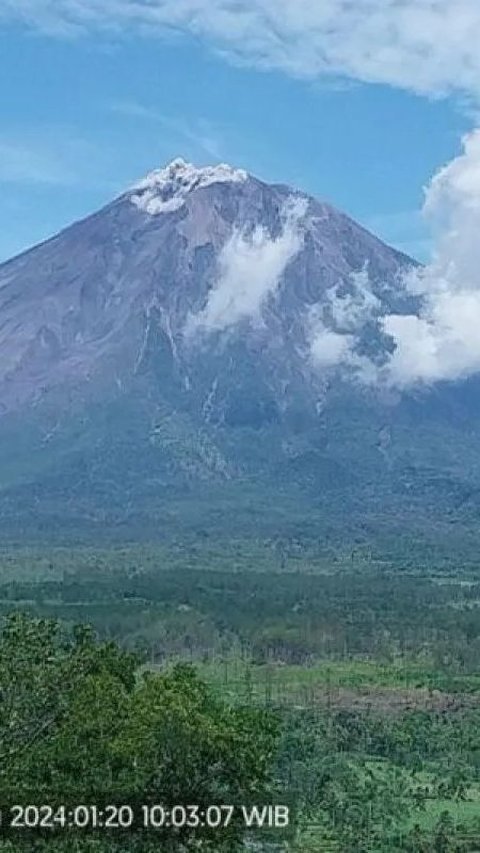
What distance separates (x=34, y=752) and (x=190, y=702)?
180cm

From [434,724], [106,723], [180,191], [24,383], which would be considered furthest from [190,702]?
[180,191]

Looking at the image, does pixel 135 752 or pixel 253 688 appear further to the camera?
pixel 253 688

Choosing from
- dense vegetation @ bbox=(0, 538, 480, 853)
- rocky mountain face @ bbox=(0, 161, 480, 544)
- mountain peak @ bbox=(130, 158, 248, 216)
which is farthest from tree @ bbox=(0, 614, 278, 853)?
mountain peak @ bbox=(130, 158, 248, 216)

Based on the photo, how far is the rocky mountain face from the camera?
A: 138125 millimetres

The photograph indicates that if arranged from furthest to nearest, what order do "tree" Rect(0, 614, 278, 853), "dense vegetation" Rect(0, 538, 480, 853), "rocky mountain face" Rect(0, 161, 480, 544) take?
"rocky mountain face" Rect(0, 161, 480, 544)
"dense vegetation" Rect(0, 538, 480, 853)
"tree" Rect(0, 614, 278, 853)

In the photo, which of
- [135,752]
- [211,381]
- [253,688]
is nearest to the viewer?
[135,752]

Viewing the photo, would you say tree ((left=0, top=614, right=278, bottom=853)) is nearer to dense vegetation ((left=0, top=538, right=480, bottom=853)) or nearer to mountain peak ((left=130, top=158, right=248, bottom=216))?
dense vegetation ((left=0, top=538, right=480, bottom=853))

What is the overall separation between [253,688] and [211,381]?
366ft

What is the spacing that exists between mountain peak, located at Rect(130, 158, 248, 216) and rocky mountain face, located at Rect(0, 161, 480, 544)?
294 millimetres

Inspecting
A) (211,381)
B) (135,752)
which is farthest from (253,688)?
(211,381)

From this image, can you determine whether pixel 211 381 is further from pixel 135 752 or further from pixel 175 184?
pixel 135 752

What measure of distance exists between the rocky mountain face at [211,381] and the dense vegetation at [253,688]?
28.9 meters

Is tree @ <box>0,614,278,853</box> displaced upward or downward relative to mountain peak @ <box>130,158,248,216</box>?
downward

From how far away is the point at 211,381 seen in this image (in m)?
168
